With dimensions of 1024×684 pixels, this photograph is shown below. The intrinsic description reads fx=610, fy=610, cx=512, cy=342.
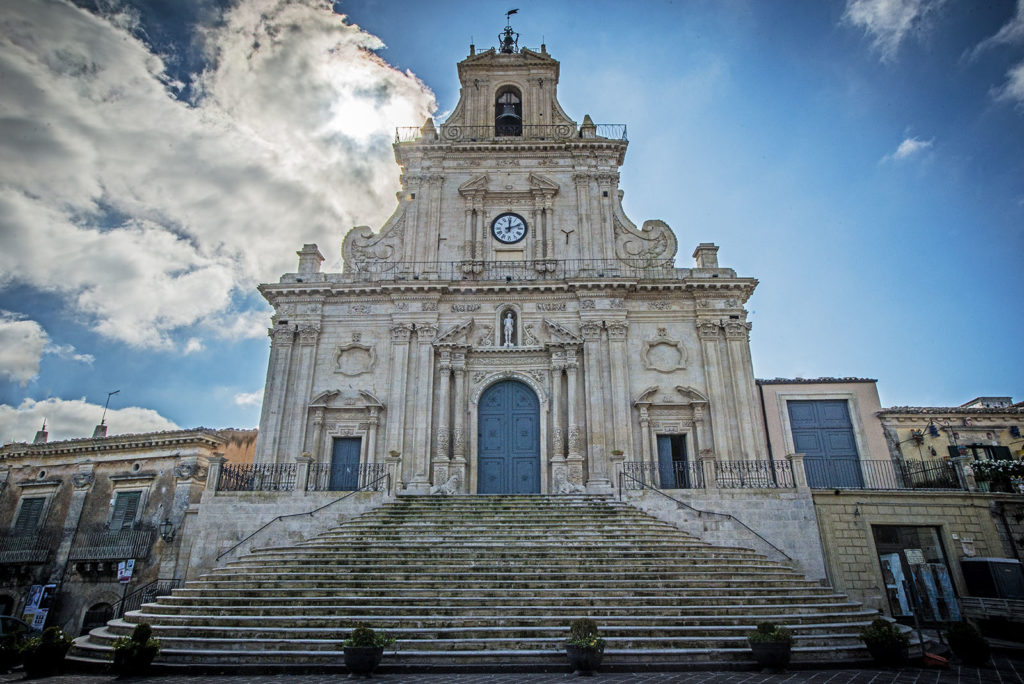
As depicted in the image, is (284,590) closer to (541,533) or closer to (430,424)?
(541,533)

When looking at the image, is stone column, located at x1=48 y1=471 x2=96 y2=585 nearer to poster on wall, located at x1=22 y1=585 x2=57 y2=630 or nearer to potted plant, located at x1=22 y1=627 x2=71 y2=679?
poster on wall, located at x1=22 y1=585 x2=57 y2=630

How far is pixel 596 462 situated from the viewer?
19812 millimetres

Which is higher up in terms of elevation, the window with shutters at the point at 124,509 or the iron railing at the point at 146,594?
the window with shutters at the point at 124,509

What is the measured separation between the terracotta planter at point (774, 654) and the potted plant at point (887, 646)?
167cm

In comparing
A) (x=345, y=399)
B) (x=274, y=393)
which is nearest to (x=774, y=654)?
(x=345, y=399)

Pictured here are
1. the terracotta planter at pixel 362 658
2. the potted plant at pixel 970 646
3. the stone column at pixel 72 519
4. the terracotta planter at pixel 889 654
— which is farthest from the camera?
the stone column at pixel 72 519

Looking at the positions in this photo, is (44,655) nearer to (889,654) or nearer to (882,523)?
(889,654)

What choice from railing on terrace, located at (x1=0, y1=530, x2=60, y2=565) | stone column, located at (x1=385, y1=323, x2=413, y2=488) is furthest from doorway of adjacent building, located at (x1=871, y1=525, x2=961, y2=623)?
railing on terrace, located at (x1=0, y1=530, x2=60, y2=565)

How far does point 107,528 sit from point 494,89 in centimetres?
2360

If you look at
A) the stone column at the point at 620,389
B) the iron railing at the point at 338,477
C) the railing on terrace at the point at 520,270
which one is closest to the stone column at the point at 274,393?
the iron railing at the point at 338,477

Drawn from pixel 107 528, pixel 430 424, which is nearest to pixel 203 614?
pixel 430 424

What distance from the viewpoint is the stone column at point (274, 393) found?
805 inches

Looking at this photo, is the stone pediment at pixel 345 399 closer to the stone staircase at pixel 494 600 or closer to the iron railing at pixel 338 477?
the iron railing at pixel 338 477

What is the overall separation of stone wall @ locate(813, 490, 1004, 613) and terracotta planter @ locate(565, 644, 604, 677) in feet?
30.3
